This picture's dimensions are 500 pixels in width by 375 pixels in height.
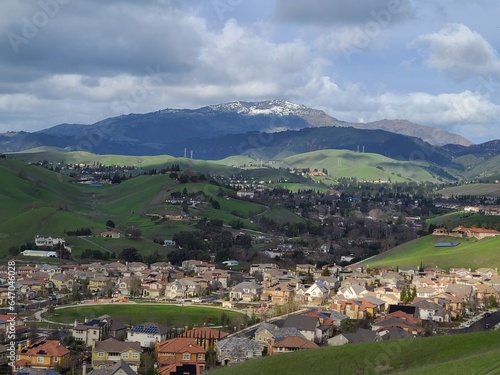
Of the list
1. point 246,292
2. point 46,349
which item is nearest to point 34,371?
point 46,349

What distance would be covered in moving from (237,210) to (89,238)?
1494 inches

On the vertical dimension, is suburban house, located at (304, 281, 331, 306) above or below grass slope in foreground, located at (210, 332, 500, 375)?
below

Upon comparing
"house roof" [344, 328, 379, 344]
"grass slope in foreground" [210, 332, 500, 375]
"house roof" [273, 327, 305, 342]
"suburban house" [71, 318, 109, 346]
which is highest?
"grass slope in foreground" [210, 332, 500, 375]

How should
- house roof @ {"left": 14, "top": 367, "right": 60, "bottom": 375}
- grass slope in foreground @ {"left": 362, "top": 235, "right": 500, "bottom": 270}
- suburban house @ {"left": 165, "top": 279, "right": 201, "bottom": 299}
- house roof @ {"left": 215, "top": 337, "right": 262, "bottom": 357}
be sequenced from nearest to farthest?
house roof @ {"left": 14, "top": 367, "right": 60, "bottom": 375}, house roof @ {"left": 215, "top": 337, "right": 262, "bottom": 357}, suburban house @ {"left": 165, "top": 279, "right": 201, "bottom": 299}, grass slope in foreground @ {"left": 362, "top": 235, "right": 500, "bottom": 270}

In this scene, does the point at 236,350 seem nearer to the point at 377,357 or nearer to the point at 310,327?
the point at 310,327

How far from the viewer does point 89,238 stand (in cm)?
8869

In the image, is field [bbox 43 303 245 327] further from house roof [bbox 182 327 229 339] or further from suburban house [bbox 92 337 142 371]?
suburban house [bbox 92 337 142 371]

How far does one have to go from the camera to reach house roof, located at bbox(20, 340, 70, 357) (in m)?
36.1

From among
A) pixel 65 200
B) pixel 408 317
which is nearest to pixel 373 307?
pixel 408 317

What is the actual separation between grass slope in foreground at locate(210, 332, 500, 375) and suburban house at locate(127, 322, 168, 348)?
317 inches

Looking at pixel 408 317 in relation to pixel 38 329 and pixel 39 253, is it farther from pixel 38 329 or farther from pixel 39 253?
pixel 39 253

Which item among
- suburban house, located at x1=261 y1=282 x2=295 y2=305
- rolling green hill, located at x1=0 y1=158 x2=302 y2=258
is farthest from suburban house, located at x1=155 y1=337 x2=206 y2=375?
rolling green hill, located at x1=0 y1=158 x2=302 y2=258

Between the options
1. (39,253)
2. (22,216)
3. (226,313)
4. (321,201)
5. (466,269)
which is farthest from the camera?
(321,201)

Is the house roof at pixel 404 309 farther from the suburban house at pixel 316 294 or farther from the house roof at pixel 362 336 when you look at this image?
the house roof at pixel 362 336
